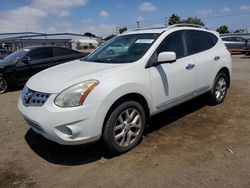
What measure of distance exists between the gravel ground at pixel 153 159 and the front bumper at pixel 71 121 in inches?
17.9

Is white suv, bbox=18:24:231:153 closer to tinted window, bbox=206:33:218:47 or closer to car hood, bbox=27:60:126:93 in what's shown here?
car hood, bbox=27:60:126:93

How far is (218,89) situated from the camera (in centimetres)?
595

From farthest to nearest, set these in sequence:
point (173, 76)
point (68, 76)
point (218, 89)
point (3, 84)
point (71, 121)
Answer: point (3, 84) < point (218, 89) < point (173, 76) < point (68, 76) < point (71, 121)

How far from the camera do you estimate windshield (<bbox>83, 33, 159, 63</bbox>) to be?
424 cm

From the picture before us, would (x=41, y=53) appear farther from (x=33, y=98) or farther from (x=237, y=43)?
(x=237, y=43)

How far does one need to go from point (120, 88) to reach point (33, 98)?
119cm

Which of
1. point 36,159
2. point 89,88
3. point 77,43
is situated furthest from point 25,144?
point 77,43

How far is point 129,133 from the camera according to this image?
3.88 meters

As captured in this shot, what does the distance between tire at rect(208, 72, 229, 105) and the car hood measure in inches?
106

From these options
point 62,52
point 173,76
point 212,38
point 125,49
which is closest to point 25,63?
point 62,52

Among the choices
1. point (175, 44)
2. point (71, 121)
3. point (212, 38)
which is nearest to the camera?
point (71, 121)

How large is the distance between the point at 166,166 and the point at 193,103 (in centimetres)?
305

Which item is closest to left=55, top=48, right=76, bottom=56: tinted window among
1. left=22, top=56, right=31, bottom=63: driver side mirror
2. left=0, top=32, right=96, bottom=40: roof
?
left=22, top=56, right=31, bottom=63: driver side mirror

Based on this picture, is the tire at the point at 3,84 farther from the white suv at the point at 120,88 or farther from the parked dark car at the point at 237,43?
the parked dark car at the point at 237,43
